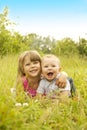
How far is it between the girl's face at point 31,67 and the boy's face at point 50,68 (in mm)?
216

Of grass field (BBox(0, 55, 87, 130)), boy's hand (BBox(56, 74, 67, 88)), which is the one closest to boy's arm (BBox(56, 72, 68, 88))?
boy's hand (BBox(56, 74, 67, 88))

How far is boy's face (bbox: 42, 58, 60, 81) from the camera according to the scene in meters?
4.00

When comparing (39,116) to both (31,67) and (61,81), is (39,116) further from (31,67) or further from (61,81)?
(31,67)

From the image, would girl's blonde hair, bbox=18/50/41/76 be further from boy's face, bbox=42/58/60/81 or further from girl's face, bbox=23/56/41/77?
boy's face, bbox=42/58/60/81

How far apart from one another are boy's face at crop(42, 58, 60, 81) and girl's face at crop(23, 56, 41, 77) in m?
0.22

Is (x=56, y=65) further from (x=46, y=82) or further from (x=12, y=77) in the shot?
(x=12, y=77)

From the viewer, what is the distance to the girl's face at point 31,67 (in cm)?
424

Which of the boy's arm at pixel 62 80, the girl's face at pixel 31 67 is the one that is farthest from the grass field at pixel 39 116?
the girl's face at pixel 31 67

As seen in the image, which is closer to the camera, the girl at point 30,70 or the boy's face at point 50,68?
the boy's face at point 50,68

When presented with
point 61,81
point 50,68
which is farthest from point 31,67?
point 61,81

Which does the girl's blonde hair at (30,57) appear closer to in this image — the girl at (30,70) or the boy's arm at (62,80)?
the girl at (30,70)

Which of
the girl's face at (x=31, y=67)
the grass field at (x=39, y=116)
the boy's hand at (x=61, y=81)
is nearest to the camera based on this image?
the grass field at (x=39, y=116)

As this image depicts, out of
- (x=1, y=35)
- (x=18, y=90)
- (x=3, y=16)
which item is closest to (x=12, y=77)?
(x=18, y=90)

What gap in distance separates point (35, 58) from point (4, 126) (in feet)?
7.98
